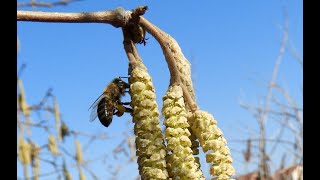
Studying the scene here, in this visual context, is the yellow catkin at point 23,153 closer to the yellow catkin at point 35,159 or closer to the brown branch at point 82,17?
the yellow catkin at point 35,159

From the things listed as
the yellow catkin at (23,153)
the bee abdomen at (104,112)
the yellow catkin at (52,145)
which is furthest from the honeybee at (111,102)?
the yellow catkin at (52,145)

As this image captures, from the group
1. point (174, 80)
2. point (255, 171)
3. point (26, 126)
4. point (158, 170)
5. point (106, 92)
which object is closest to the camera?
point (158, 170)

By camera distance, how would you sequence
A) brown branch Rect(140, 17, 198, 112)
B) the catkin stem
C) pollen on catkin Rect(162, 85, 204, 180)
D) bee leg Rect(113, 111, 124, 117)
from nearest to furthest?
pollen on catkin Rect(162, 85, 204, 180), brown branch Rect(140, 17, 198, 112), bee leg Rect(113, 111, 124, 117), the catkin stem

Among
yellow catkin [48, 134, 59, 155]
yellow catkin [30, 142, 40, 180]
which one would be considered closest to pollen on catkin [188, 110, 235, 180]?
yellow catkin [30, 142, 40, 180]

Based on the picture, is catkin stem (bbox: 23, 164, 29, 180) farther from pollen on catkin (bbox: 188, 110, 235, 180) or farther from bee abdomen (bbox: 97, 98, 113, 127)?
pollen on catkin (bbox: 188, 110, 235, 180)
